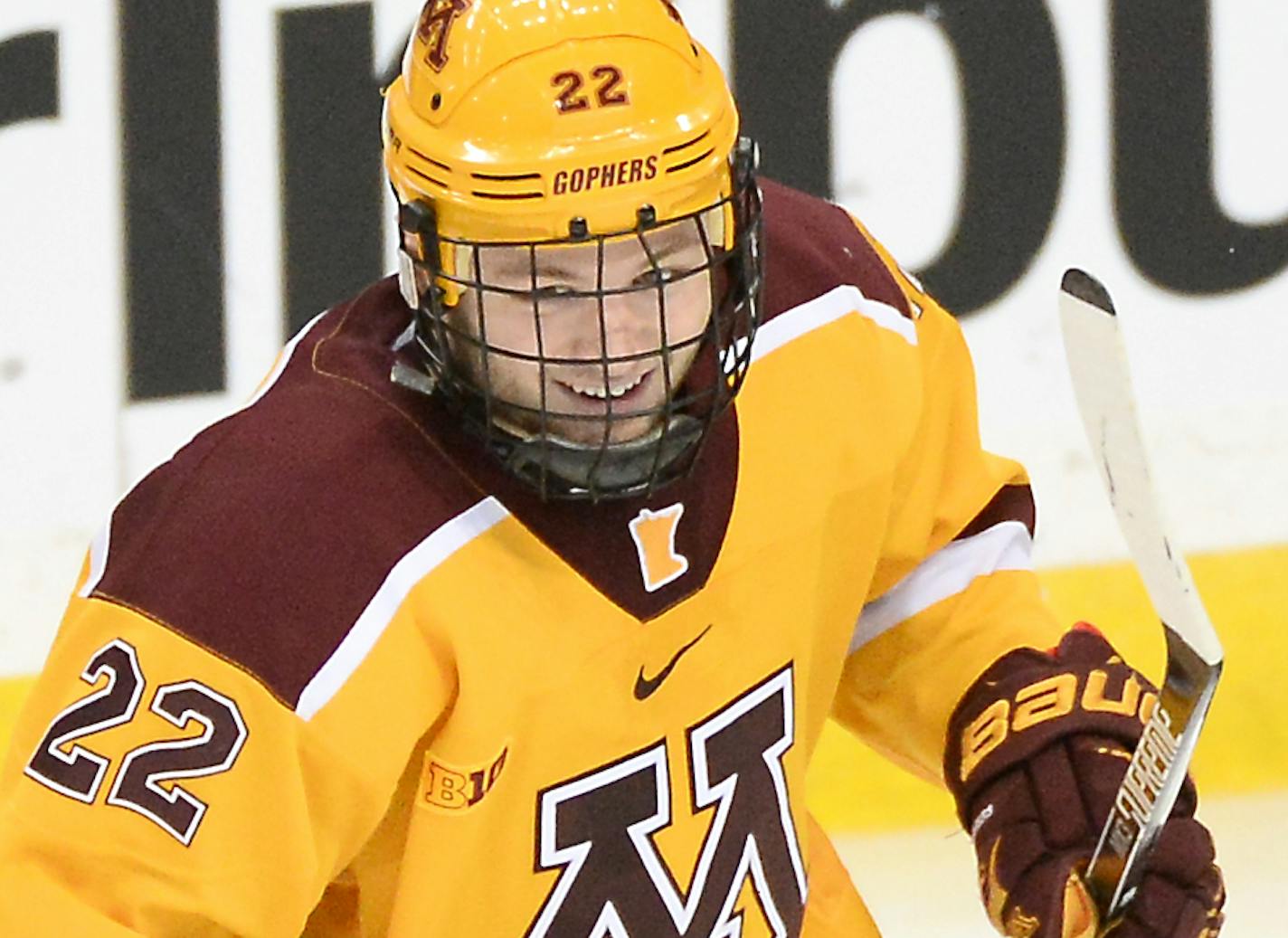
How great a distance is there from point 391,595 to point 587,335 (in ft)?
0.62

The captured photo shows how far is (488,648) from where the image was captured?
1.35 m

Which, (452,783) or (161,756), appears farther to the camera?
(452,783)

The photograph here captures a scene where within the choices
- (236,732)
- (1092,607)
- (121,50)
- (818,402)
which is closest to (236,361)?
(121,50)

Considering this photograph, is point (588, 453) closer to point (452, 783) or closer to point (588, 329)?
point (588, 329)

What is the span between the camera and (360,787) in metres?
1.32

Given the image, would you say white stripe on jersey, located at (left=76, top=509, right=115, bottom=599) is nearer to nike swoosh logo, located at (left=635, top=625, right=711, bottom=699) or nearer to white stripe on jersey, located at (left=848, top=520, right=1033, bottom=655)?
nike swoosh logo, located at (left=635, top=625, right=711, bottom=699)

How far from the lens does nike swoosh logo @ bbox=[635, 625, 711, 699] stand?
1.43 meters

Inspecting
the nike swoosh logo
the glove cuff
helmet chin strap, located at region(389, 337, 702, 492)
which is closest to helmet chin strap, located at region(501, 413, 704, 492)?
helmet chin strap, located at region(389, 337, 702, 492)

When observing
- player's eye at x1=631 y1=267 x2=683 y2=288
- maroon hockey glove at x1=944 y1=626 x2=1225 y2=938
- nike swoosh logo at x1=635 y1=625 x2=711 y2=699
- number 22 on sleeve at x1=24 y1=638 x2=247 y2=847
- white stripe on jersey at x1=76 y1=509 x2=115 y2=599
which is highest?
player's eye at x1=631 y1=267 x2=683 y2=288

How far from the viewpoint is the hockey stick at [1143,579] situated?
49.9 inches

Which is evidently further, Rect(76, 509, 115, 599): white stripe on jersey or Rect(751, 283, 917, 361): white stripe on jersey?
Rect(751, 283, 917, 361): white stripe on jersey

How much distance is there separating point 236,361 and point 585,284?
4.27ft

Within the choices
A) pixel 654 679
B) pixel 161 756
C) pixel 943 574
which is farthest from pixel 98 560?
pixel 943 574

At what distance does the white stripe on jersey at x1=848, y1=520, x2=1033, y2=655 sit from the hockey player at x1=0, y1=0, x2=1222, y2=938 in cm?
11
